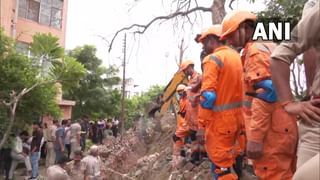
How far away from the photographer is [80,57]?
104ft

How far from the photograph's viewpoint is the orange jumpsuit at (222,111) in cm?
386

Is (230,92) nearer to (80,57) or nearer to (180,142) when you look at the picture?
(180,142)

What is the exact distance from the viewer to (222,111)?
12.9 feet

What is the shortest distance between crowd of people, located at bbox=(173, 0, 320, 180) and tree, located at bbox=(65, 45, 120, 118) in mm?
26136

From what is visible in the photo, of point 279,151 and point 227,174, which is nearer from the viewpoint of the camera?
point 279,151

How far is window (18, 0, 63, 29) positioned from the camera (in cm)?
2384

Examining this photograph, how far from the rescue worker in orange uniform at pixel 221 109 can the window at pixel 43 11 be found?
69.2 feet

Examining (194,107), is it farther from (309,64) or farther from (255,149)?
(309,64)

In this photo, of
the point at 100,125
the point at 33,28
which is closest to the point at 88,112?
the point at 100,125

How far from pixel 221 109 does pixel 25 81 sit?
1200cm

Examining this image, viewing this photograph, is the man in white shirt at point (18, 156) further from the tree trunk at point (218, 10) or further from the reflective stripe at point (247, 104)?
the reflective stripe at point (247, 104)

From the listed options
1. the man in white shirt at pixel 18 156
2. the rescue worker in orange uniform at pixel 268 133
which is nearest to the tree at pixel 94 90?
the man in white shirt at pixel 18 156

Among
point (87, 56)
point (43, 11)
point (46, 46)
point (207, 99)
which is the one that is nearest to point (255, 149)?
point (207, 99)

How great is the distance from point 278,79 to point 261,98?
0.90 meters
